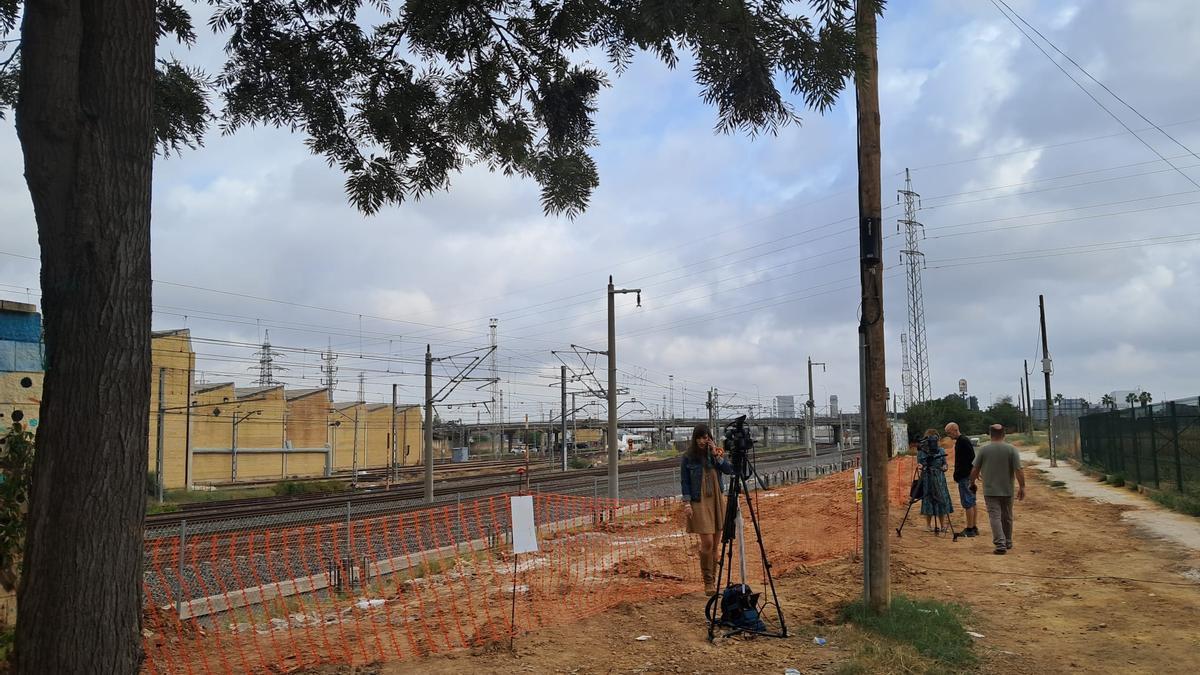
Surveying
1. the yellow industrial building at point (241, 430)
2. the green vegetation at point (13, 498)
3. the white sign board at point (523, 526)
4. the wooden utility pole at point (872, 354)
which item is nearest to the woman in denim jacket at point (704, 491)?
the wooden utility pole at point (872, 354)

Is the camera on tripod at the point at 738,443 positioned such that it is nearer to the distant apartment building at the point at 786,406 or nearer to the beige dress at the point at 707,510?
the beige dress at the point at 707,510

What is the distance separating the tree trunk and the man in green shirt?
34.4 feet

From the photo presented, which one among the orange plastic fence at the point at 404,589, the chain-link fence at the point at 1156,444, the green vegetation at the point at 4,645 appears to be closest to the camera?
the green vegetation at the point at 4,645

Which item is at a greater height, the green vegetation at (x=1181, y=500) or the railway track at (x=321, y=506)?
the green vegetation at (x=1181, y=500)

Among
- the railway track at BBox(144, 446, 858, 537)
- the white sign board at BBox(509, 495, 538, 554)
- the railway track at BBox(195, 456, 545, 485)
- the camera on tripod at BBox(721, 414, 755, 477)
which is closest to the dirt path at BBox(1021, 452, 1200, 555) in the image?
the camera on tripod at BBox(721, 414, 755, 477)

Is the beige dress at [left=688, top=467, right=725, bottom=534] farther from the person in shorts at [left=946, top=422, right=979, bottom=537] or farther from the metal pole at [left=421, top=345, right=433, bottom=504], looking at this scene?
the metal pole at [left=421, top=345, right=433, bottom=504]

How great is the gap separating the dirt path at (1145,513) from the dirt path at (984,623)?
2.12 ft

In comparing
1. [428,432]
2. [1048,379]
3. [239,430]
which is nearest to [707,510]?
[428,432]

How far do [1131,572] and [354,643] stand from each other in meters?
8.64

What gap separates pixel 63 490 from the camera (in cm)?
313

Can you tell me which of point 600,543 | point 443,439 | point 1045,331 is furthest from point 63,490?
point 443,439

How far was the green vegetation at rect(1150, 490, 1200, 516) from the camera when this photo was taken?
1402 centimetres

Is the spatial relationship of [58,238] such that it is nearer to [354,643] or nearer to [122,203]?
[122,203]

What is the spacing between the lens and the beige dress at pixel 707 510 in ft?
28.3
